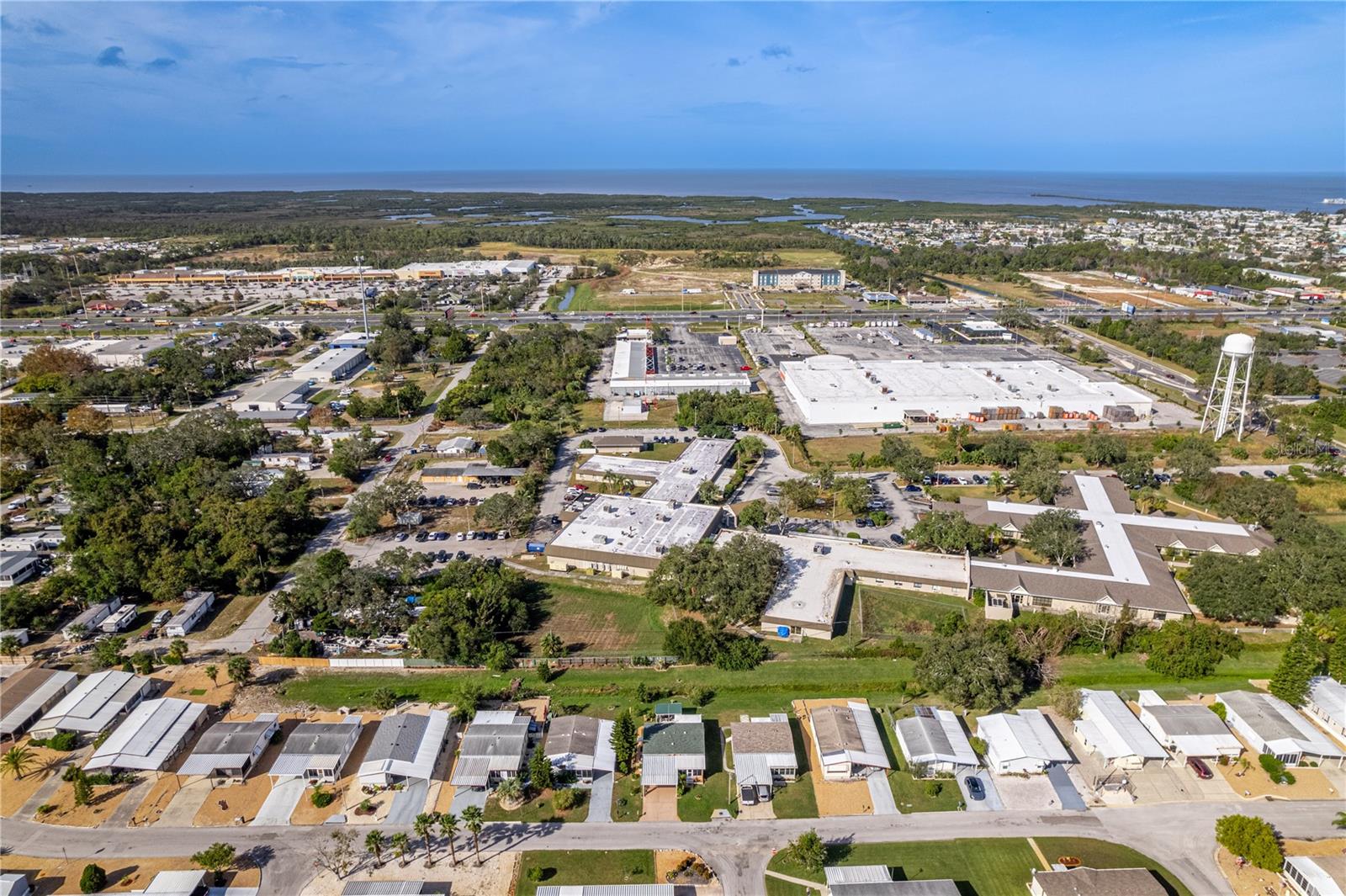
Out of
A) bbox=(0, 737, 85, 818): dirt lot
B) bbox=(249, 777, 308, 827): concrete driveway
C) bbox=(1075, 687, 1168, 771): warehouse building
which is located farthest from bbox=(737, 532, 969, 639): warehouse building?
bbox=(0, 737, 85, 818): dirt lot

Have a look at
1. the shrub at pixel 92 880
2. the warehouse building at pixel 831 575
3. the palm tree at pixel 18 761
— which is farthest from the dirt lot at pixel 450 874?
the warehouse building at pixel 831 575

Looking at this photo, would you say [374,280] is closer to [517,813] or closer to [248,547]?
[248,547]

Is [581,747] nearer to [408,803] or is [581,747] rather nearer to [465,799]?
[465,799]

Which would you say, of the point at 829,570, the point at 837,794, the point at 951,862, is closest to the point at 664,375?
the point at 829,570

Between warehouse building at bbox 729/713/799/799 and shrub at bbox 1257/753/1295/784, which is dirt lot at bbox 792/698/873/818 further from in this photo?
shrub at bbox 1257/753/1295/784

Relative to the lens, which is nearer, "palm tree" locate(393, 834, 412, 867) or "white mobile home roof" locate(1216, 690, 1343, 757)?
"palm tree" locate(393, 834, 412, 867)

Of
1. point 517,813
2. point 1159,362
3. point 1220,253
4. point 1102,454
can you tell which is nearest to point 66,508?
point 517,813
